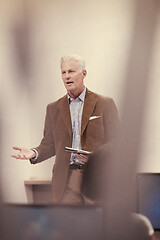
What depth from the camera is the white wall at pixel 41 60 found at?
4.0 inches

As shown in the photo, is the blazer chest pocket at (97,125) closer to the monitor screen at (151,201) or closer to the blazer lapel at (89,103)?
the blazer lapel at (89,103)

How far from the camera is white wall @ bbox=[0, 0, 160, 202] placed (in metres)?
0.10

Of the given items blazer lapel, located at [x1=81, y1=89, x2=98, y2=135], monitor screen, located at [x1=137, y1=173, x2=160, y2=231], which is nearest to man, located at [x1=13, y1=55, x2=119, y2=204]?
blazer lapel, located at [x1=81, y1=89, x2=98, y2=135]

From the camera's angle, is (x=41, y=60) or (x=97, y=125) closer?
(x=41, y=60)

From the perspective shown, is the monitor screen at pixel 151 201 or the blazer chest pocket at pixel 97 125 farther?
the monitor screen at pixel 151 201

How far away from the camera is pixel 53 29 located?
0.11m

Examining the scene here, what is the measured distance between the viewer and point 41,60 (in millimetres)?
105

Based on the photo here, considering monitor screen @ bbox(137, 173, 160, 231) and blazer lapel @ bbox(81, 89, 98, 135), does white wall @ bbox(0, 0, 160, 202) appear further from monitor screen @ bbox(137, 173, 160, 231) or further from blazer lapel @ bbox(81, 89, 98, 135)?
monitor screen @ bbox(137, 173, 160, 231)

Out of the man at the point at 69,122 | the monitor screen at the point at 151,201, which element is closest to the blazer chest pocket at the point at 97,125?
the man at the point at 69,122

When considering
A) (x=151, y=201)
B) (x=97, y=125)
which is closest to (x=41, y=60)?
(x=97, y=125)

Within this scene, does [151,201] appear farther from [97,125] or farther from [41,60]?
[41,60]

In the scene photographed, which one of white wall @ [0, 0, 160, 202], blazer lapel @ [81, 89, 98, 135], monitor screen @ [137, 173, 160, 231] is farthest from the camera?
monitor screen @ [137, 173, 160, 231]

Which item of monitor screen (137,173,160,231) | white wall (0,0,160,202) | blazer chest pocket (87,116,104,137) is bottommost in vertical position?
monitor screen (137,173,160,231)

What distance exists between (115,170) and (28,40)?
0.04m
